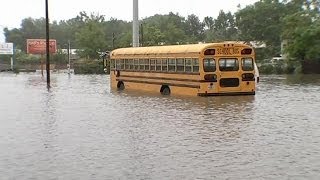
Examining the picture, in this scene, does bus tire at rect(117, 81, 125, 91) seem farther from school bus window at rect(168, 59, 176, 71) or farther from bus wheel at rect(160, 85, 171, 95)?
school bus window at rect(168, 59, 176, 71)

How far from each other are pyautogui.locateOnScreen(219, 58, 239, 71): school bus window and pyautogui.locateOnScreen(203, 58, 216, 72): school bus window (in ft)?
1.00

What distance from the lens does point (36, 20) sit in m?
176

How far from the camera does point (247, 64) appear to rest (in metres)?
23.6

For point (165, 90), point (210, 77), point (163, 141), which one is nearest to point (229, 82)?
point (210, 77)

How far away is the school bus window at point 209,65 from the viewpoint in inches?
901

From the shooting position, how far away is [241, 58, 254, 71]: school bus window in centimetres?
2347

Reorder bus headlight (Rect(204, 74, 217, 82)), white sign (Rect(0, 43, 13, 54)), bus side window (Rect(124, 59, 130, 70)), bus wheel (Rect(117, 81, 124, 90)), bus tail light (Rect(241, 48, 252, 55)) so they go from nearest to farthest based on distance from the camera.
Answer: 1. bus headlight (Rect(204, 74, 217, 82))
2. bus tail light (Rect(241, 48, 252, 55))
3. bus side window (Rect(124, 59, 130, 70))
4. bus wheel (Rect(117, 81, 124, 90))
5. white sign (Rect(0, 43, 13, 54))

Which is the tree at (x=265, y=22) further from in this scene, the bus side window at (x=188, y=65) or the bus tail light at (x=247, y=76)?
the bus side window at (x=188, y=65)

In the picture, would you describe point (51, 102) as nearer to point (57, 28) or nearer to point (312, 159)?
point (312, 159)

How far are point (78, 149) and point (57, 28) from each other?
15514 cm

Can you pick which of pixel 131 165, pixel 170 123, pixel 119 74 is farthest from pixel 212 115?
pixel 119 74

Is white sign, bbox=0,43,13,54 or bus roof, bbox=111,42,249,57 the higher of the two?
white sign, bbox=0,43,13,54

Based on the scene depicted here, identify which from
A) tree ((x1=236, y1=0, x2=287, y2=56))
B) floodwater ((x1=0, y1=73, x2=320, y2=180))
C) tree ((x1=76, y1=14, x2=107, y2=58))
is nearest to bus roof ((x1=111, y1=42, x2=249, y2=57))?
floodwater ((x1=0, y1=73, x2=320, y2=180))

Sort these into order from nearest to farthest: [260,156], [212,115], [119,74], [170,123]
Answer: [260,156] → [170,123] → [212,115] → [119,74]
